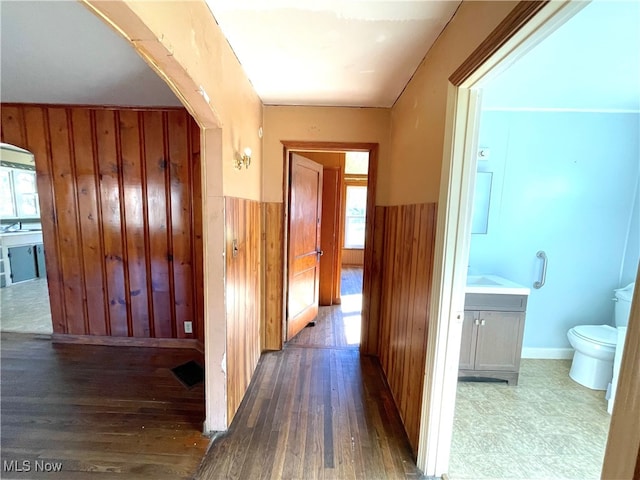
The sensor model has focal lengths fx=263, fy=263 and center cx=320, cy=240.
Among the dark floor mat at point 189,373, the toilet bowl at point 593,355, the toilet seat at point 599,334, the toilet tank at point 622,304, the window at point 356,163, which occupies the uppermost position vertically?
the window at point 356,163

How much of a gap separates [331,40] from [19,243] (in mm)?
6232

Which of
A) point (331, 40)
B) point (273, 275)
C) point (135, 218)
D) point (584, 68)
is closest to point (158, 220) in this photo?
point (135, 218)

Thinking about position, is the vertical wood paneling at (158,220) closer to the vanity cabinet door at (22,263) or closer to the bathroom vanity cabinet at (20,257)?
the bathroom vanity cabinet at (20,257)

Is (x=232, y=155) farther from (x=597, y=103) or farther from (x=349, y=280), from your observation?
(x=349, y=280)

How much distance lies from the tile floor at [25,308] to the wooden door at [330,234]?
3.34 m

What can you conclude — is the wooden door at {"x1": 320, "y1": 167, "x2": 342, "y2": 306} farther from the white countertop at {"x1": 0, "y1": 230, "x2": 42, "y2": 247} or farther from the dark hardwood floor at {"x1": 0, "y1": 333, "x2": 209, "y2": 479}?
the white countertop at {"x1": 0, "y1": 230, "x2": 42, "y2": 247}

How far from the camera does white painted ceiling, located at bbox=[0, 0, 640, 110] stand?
1273mm

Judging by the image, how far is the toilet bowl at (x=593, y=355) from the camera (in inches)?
84.0

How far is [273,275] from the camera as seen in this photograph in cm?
266

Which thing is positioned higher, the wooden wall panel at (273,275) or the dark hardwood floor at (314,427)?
the wooden wall panel at (273,275)

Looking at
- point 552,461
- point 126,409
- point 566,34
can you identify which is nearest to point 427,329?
point 552,461

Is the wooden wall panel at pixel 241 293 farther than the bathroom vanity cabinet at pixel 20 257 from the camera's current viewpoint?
No

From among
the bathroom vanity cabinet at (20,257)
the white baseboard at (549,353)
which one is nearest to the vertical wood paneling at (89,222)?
the bathroom vanity cabinet at (20,257)

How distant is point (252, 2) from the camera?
4.04 ft
